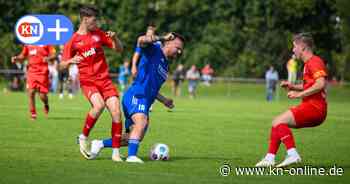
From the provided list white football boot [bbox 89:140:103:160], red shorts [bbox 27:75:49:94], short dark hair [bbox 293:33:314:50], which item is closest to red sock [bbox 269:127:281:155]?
short dark hair [bbox 293:33:314:50]

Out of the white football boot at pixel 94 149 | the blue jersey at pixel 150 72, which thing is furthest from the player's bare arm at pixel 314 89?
the white football boot at pixel 94 149

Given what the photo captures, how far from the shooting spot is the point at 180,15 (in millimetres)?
80000

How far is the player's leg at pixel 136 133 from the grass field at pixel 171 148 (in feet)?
0.93

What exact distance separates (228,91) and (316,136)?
40295 mm

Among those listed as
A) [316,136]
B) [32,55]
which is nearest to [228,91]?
[32,55]

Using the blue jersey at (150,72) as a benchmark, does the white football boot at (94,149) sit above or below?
below

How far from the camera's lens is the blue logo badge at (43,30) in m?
24.4

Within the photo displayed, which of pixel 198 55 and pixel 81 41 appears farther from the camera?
pixel 198 55

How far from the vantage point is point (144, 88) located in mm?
13984

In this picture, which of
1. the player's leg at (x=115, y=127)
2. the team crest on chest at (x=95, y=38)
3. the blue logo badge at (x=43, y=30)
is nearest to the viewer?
the player's leg at (x=115, y=127)

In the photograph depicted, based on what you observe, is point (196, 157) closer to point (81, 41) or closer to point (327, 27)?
point (81, 41)

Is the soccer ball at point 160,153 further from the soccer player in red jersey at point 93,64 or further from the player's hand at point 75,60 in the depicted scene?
the player's hand at point 75,60

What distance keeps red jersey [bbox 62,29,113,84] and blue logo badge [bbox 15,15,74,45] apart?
926 centimetres

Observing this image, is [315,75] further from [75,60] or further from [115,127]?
[75,60]
